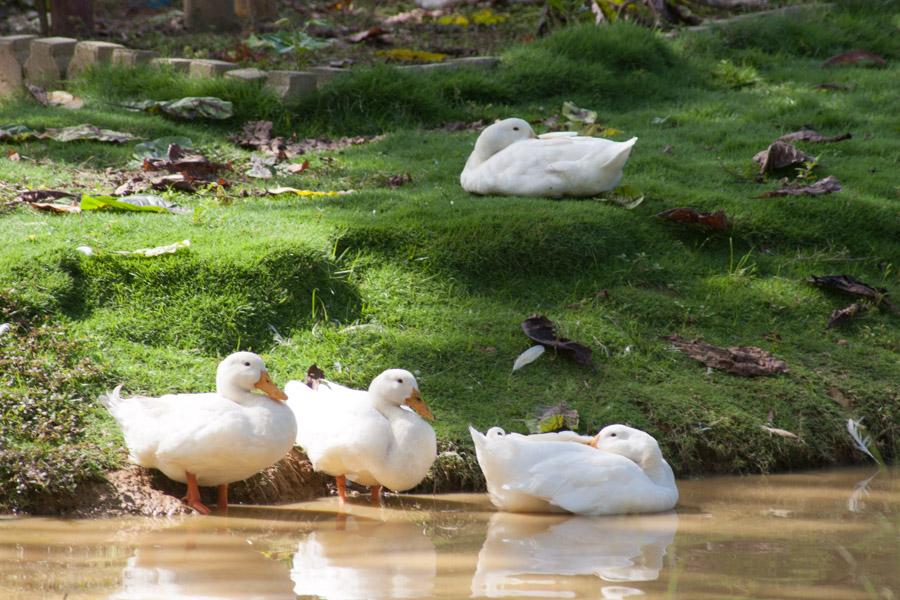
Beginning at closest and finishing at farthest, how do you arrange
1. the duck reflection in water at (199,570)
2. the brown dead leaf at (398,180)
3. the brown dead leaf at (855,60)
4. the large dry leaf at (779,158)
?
the duck reflection in water at (199,570) < the brown dead leaf at (398,180) < the large dry leaf at (779,158) < the brown dead leaf at (855,60)

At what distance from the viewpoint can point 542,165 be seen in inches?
297

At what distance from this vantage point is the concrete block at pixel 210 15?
12.3 meters

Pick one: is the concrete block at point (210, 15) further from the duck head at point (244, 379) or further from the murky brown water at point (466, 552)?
the murky brown water at point (466, 552)

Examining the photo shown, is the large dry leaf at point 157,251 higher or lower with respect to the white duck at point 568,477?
higher

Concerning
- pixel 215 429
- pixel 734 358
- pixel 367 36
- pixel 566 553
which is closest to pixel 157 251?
pixel 215 429

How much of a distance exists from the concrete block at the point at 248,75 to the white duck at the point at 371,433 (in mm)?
4903

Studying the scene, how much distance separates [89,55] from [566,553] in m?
7.51

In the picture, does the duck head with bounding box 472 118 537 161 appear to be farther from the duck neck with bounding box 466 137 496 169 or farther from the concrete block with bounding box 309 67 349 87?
the concrete block with bounding box 309 67 349 87

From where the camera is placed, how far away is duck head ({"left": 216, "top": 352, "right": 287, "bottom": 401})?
5.07m

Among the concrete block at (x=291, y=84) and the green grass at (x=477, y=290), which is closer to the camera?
the green grass at (x=477, y=290)

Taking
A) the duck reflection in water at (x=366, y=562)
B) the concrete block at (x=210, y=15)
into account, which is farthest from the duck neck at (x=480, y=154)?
the concrete block at (x=210, y=15)

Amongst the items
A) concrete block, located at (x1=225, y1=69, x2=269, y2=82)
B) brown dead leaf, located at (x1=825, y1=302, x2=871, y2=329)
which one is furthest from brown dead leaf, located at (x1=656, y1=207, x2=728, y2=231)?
concrete block, located at (x1=225, y1=69, x2=269, y2=82)

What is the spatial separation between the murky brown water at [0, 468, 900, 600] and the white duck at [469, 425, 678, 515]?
0.22ft

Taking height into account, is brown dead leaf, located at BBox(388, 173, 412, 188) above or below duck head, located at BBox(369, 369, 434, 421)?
below
